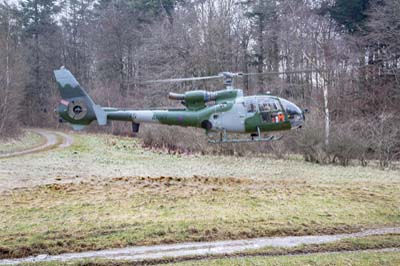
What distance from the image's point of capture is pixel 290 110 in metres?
7.34

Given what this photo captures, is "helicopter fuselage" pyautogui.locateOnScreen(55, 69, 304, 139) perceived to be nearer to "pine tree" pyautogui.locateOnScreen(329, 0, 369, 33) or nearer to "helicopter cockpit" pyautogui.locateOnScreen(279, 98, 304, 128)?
"helicopter cockpit" pyautogui.locateOnScreen(279, 98, 304, 128)

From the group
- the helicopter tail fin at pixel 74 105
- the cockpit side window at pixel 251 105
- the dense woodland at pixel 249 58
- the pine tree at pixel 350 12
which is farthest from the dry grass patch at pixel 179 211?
the pine tree at pixel 350 12

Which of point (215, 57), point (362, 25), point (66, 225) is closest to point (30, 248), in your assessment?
point (66, 225)

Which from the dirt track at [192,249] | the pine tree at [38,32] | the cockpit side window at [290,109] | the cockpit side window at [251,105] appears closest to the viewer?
the dirt track at [192,249]

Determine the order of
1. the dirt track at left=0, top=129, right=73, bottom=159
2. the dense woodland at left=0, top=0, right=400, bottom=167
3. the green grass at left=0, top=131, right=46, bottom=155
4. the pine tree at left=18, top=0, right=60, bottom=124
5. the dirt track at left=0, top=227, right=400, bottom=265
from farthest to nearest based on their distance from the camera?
the pine tree at left=18, top=0, right=60, bottom=124 < the green grass at left=0, top=131, right=46, bottom=155 < the dirt track at left=0, top=129, right=73, bottom=159 < the dense woodland at left=0, top=0, right=400, bottom=167 < the dirt track at left=0, top=227, right=400, bottom=265

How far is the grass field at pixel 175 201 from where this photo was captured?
688 centimetres

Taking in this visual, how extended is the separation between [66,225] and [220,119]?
398cm

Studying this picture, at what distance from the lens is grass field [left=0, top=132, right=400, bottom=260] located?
688 centimetres

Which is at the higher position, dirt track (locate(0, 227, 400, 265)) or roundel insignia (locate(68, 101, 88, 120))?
roundel insignia (locate(68, 101, 88, 120))

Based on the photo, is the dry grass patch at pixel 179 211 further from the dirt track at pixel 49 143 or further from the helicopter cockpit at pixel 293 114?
the dirt track at pixel 49 143

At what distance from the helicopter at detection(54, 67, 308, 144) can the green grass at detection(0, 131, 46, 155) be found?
47.5ft

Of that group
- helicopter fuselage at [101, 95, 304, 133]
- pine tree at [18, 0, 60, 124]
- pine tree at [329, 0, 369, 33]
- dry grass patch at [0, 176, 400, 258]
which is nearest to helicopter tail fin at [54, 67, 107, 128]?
helicopter fuselage at [101, 95, 304, 133]

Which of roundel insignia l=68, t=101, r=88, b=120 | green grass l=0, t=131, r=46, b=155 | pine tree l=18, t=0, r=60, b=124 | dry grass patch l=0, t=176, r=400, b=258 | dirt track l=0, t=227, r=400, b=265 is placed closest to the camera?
dirt track l=0, t=227, r=400, b=265

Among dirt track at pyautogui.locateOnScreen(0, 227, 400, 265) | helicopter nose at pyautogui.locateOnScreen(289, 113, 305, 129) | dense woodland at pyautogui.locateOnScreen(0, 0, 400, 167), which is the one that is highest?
dense woodland at pyautogui.locateOnScreen(0, 0, 400, 167)
